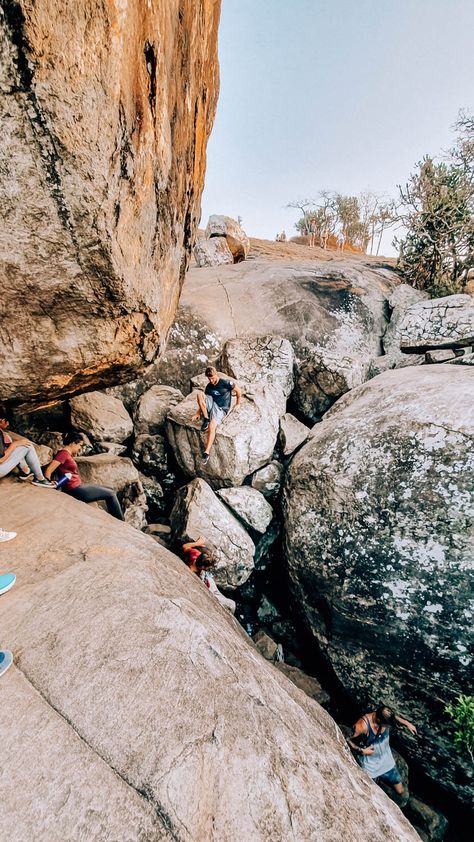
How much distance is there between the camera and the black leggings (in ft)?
17.2

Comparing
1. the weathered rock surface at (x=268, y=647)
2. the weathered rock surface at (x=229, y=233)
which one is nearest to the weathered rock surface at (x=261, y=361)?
the weathered rock surface at (x=268, y=647)

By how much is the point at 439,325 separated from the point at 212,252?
10.1 m

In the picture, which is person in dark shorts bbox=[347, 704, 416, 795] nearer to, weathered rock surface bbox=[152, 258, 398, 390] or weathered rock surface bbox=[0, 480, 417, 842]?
weathered rock surface bbox=[0, 480, 417, 842]

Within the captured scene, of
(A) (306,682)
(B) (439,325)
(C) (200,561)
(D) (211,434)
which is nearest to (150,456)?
(D) (211,434)

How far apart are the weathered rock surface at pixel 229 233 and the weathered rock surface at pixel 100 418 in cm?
1146

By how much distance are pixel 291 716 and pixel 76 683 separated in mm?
1612

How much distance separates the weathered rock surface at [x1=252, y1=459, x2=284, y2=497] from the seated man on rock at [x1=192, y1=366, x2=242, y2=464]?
3.49ft

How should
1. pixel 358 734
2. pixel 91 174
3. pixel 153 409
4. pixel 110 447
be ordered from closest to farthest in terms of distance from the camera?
1. pixel 91 174
2. pixel 358 734
3. pixel 110 447
4. pixel 153 409

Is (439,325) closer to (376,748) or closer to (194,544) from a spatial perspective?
(194,544)

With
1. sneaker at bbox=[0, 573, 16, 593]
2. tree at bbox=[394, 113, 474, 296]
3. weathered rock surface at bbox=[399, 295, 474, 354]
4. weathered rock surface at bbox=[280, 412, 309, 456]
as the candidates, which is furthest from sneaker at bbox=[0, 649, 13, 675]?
tree at bbox=[394, 113, 474, 296]

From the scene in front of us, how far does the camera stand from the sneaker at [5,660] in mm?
2326

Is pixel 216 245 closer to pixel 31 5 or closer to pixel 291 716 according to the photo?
pixel 31 5

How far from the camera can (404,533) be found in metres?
5.22

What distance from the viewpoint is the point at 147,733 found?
2102 millimetres
